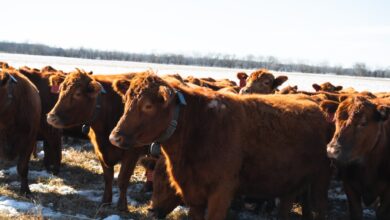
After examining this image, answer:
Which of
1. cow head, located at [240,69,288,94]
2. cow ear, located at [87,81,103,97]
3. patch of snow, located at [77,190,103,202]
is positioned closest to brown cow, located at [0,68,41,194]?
patch of snow, located at [77,190,103,202]

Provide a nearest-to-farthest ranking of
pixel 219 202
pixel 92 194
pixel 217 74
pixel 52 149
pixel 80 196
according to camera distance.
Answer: pixel 219 202 → pixel 80 196 → pixel 92 194 → pixel 52 149 → pixel 217 74

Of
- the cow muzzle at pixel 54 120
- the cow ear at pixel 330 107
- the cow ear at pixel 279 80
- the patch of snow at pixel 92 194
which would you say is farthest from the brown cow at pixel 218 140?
the cow ear at pixel 279 80

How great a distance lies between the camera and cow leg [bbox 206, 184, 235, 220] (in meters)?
4.64

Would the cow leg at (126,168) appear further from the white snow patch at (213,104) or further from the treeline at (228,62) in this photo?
the treeline at (228,62)

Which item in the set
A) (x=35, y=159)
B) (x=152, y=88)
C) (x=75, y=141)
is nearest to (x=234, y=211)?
(x=152, y=88)

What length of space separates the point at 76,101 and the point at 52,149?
8.79ft

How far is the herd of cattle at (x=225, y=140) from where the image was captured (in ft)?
14.7

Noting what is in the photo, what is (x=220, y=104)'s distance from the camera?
484 cm

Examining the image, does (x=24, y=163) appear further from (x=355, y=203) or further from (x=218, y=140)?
(x=355, y=203)

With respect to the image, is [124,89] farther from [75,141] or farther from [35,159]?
[75,141]

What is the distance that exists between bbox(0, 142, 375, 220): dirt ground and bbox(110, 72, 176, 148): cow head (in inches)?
68.0

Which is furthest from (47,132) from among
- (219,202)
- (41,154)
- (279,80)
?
(219,202)

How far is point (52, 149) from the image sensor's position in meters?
8.93

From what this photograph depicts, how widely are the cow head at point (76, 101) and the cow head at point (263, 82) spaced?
415 centimetres
